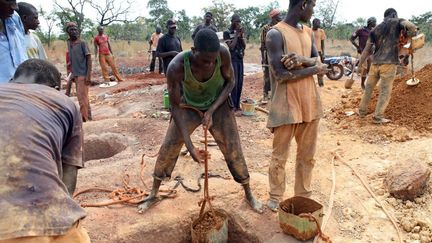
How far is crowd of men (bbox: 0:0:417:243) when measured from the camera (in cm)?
153

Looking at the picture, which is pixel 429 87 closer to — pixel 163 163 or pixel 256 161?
pixel 256 161

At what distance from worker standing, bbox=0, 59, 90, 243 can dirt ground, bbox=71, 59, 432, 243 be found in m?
1.64

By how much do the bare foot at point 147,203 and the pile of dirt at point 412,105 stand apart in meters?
4.22

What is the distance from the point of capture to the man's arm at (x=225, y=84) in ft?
9.88

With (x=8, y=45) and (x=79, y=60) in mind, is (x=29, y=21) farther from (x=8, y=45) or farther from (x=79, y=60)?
(x=79, y=60)

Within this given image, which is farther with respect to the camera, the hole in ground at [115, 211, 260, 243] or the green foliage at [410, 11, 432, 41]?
the green foliage at [410, 11, 432, 41]

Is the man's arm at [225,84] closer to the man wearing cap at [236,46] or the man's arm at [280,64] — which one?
the man's arm at [280,64]

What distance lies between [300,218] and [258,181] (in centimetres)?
120

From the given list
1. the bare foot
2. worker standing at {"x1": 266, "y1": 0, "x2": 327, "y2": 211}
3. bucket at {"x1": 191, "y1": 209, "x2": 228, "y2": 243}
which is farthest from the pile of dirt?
the bare foot

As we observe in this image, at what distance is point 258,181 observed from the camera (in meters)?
4.05

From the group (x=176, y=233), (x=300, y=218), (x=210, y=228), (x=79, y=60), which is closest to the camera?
(x=300, y=218)

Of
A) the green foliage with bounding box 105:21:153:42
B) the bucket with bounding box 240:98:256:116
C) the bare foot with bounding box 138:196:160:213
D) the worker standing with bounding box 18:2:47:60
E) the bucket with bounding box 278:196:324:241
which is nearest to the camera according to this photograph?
the bucket with bounding box 278:196:324:241

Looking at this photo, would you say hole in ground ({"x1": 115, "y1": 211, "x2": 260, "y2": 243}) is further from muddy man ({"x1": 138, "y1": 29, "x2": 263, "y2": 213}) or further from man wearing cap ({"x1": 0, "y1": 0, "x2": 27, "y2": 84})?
man wearing cap ({"x1": 0, "y1": 0, "x2": 27, "y2": 84})

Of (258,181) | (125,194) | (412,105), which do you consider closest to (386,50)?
(412,105)
